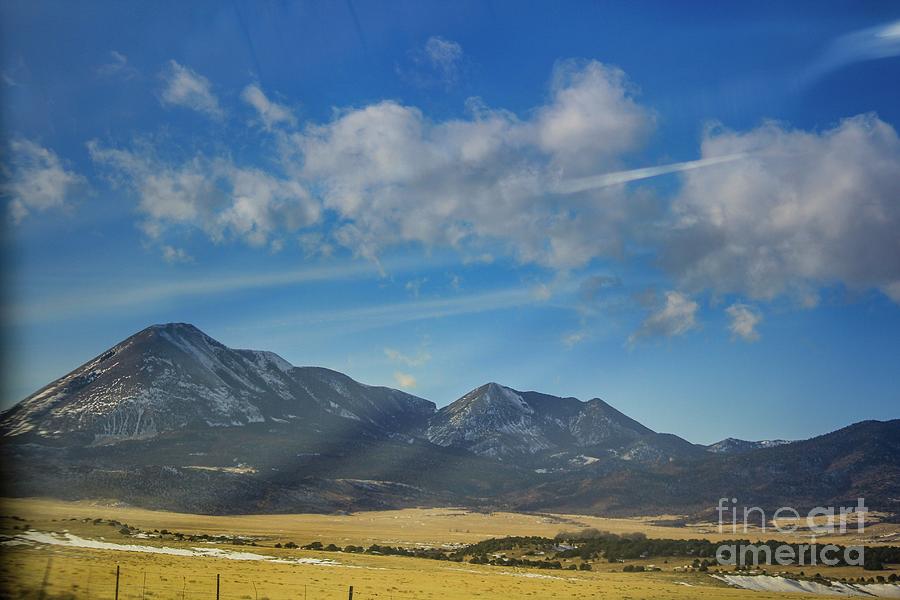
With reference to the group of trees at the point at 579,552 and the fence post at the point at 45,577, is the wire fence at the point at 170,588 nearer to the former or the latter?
the fence post at the point at 45,577

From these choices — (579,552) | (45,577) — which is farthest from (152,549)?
(579,552)

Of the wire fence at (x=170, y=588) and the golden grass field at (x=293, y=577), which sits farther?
the golden grass field at (x=293, y=577)

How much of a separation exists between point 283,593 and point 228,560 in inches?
1056

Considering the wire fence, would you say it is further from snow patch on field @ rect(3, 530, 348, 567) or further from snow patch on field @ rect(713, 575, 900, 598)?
snow patch on field @ rect(713, 575, 900, 598)

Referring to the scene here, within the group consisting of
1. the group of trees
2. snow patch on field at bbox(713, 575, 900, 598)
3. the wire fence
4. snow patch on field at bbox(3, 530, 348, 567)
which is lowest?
the group of trees

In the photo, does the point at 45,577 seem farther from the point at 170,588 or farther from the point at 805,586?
the point at 805,586

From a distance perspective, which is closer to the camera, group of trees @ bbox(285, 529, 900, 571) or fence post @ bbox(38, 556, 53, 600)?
fence post @ bbox(38, 556, 53, 600)

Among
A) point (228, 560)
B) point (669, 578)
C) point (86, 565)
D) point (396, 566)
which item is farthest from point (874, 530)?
point (86, 565)

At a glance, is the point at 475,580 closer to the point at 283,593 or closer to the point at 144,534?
the point at 283,593

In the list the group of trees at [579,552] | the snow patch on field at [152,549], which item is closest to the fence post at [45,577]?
the snow patch on field at [152,549]

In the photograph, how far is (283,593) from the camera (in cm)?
5278

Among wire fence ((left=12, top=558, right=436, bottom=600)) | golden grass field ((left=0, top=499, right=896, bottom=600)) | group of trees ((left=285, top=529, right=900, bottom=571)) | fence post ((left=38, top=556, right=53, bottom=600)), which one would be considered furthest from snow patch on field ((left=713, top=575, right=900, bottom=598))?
fence post ((left=38, top=556, right=53, bottom=600))

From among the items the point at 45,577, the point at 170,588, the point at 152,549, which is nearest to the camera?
the point at 45,577

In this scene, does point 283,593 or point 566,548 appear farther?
point 566,548
